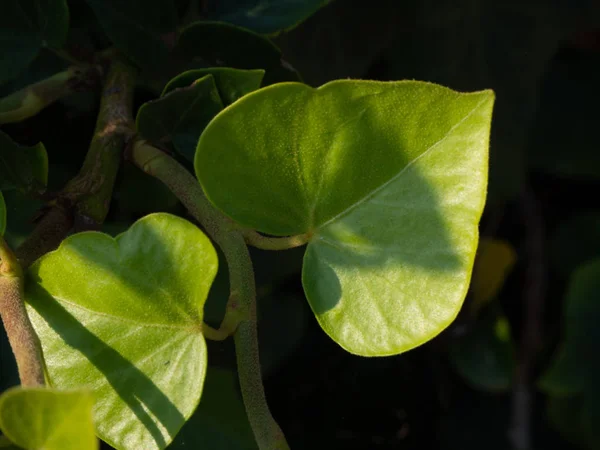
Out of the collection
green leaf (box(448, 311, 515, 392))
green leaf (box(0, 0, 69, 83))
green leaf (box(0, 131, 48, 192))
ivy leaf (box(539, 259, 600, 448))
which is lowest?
ivy leaf (box(539, 259, 600, 448))

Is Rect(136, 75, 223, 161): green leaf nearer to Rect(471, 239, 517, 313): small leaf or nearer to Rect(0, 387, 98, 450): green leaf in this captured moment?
Rect(0, 387, 98, 450): green leaf

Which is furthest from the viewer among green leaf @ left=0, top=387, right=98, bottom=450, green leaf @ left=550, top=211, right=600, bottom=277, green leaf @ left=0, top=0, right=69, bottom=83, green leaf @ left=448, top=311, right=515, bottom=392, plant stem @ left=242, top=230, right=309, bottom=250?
green leaf @ left=550, top=211, right=600, bottom=277

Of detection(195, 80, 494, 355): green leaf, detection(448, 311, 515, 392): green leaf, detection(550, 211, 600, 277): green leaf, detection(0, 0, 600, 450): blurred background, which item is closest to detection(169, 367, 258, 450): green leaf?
detection(0, 0, 600, 450): blurred background

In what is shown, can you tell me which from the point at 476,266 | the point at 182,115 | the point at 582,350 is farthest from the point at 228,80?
the point at 582,350

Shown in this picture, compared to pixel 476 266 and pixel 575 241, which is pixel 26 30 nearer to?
pixel 476 266

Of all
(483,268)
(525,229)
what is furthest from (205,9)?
(525,229)

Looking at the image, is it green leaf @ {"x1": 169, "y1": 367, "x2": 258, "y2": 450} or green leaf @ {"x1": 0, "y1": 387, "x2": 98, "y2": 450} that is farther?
green leaf @ {"x1": 169, "y1": 367, "x2": 258, "y2": 450}

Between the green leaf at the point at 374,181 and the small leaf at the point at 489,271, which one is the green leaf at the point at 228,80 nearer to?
the green leaf at the point at 374,181
